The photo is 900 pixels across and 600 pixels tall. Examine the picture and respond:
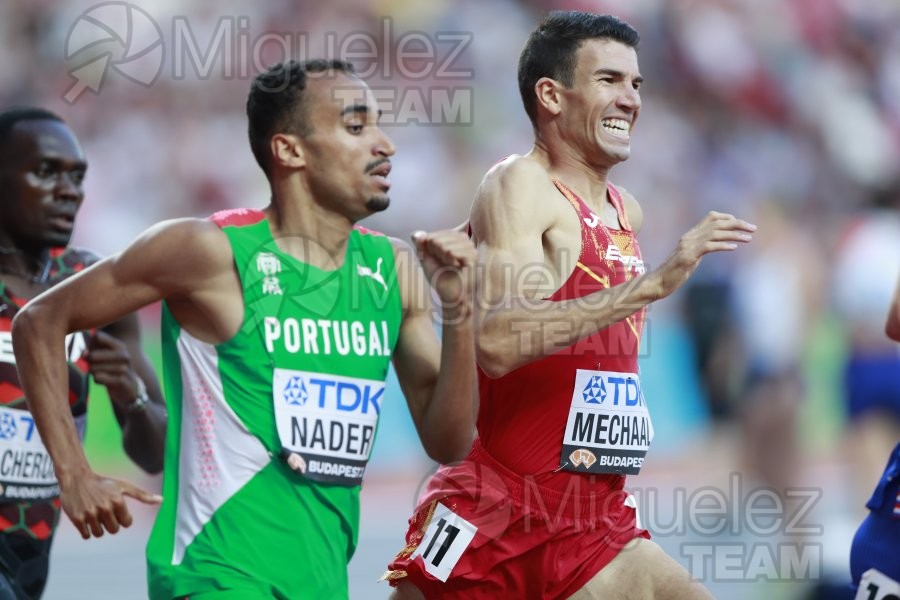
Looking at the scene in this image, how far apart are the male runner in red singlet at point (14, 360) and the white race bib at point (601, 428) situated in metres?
1.60

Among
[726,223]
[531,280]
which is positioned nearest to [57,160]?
[531,280]

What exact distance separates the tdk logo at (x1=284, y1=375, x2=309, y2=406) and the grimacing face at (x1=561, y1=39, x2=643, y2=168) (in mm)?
1419

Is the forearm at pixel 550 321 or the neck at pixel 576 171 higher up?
the neck at pixel 576 171

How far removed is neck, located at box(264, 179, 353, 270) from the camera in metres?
4.70

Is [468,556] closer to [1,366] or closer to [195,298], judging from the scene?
[195,298]

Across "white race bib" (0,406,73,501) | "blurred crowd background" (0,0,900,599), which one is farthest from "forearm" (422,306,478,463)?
"blurred crowd background" (0,0,900,599)

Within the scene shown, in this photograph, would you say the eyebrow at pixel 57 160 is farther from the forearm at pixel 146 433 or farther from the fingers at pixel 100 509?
the fingers at pixel 100 509

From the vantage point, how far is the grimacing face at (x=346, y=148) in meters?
4.70

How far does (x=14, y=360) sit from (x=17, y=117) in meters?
1.13

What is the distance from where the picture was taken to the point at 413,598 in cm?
496

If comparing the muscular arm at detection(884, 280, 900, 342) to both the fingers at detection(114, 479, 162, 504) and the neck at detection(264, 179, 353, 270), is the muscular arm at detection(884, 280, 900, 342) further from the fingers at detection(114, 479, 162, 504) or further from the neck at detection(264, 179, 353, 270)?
the fingers at detection(114, 479, 162, 504)

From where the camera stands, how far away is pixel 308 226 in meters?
4.74

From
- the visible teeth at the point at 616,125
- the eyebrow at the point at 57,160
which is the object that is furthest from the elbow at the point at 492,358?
the eyebrow at the point at 57,160

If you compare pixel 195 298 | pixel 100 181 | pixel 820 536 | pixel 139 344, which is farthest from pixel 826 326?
pixel 195 298
